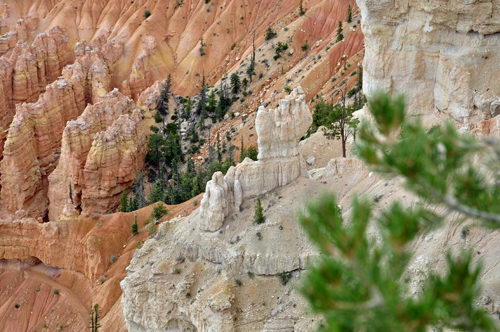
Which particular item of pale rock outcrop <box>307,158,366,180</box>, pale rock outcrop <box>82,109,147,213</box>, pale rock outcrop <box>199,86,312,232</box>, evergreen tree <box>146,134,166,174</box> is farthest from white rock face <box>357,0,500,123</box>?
evergreen tree <box>146,134,166,174</box>

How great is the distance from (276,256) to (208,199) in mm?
4780

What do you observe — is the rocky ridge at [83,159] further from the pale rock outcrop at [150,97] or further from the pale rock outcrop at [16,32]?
the pale rock outcrop at [16,32]

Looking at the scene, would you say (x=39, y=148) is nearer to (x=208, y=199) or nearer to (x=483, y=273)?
(x=208, y=199)

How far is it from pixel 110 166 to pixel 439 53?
3585 centimetres

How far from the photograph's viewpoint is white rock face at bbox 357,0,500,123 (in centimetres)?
2738

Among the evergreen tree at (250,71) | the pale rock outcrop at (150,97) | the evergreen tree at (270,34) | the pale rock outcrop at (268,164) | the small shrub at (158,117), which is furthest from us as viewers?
the evergreen tree at (270,34)

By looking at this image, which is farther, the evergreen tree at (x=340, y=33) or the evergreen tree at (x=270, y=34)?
the evergreen tree at (x=270, y=34)

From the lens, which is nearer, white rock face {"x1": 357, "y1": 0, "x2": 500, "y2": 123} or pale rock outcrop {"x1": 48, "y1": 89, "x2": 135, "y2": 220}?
white rock face {"x1": 357, "y1": 0, "x2": 500, "y2": 123}

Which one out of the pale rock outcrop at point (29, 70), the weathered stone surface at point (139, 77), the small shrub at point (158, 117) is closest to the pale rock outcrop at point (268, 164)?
the small shrub at point (158, 117)

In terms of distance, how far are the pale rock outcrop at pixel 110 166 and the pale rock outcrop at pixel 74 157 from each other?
1166 millimetres

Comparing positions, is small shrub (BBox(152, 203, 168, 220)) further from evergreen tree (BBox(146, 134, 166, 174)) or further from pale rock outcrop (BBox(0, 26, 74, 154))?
pale rock outcrop (BBox(0, 26, 74, 154))

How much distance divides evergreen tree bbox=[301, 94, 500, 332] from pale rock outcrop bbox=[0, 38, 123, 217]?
176 ft

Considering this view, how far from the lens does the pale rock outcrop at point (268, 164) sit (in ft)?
87.4

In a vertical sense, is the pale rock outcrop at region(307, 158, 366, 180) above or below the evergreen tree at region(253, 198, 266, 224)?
above
